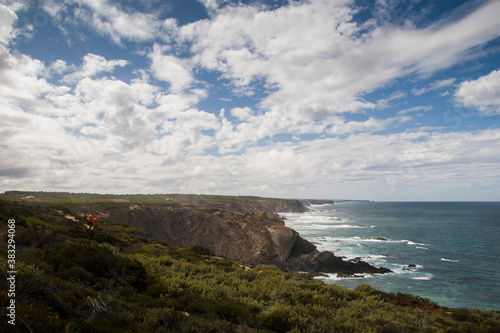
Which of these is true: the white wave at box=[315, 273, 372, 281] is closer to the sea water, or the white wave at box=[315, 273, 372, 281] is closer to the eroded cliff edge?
the sea water

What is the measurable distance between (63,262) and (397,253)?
54836mm

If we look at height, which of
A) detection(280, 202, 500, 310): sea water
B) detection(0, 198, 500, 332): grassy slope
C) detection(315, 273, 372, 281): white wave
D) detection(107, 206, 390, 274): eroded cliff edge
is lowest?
detection(315, 273, 372, 281): white wave

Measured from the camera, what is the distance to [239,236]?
46.2 metres

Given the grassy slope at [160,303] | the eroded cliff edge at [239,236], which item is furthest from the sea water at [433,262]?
the grassy slope at [160,303]

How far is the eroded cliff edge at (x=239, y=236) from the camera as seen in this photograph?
131 feet

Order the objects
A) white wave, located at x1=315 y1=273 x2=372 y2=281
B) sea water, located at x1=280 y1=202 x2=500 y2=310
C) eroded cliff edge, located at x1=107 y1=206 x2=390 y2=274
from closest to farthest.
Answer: sea water, located at x1=280 y1=202 x2=500 y2=310, white wave, located at x1=315 y1=273 x2=372 y2=281, eroded cliff edge, located at x1=107 y1=206 x2=390 y2=274

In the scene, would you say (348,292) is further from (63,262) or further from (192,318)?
(63,262)

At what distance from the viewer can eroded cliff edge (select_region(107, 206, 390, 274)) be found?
3997 centimetres

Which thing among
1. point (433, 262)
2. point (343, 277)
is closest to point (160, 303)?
point (343, 277)

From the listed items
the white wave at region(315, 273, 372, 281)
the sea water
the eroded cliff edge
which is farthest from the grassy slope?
the eroded cliff edge

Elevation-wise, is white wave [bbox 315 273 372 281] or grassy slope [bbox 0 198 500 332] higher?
grassy slope [bbox 0 198 500 332]

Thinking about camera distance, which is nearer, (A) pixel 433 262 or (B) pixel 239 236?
(A) pixel 433 262

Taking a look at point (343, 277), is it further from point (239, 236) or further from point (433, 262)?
point (239, 236)

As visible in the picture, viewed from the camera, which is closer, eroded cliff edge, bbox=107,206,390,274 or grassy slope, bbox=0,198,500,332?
grassy slope, bbox=0,198,500,332
